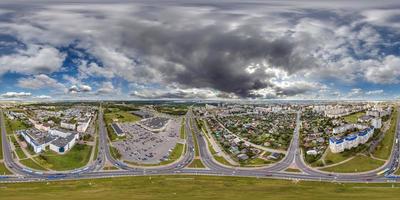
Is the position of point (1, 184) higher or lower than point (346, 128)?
lower

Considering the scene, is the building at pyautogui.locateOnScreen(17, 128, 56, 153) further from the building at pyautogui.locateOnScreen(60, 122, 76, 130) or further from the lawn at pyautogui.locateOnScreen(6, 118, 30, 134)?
the building at pyautogui.locateOnScreen(60, 122, 76, 130)

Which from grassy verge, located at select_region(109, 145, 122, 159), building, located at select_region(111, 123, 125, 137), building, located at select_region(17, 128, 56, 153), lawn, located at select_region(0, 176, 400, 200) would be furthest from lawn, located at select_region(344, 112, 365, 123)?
building, located at select_region(17, 128, 56, 153)

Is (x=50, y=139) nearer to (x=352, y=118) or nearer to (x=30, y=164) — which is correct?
(x=30, y=164)

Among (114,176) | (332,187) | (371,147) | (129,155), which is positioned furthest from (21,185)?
(371,147)

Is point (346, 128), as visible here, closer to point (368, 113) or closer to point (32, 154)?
point (368, 113)

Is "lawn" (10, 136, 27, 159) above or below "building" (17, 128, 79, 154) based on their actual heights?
below

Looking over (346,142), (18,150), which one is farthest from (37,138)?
(346,142)

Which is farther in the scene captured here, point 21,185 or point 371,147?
point 371,147
